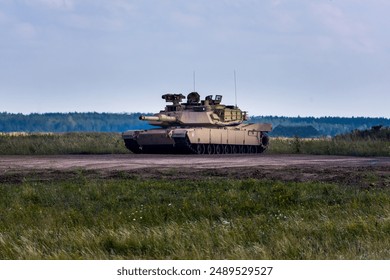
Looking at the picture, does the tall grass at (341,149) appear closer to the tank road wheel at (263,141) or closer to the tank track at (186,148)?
the tank road wheel at (263,141)

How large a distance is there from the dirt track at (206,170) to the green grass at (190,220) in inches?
75.4

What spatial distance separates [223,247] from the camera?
10695 mm

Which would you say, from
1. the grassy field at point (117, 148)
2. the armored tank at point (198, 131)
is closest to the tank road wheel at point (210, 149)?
the armored tank at point (198, 131)

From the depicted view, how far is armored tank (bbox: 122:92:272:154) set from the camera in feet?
123

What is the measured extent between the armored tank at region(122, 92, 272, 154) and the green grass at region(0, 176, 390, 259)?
15.2 meters

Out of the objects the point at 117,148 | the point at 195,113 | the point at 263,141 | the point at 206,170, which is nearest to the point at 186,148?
the point at 195,113

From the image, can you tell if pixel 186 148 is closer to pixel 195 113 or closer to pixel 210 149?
pixel 210 149

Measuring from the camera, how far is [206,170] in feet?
82.1

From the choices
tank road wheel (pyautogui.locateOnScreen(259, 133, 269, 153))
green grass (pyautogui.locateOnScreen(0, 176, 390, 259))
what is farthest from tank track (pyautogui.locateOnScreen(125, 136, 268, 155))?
green grass (pyautogui.locateOnScreen(0, 176, 390, 259))

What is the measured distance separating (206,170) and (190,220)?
10413 millimetres

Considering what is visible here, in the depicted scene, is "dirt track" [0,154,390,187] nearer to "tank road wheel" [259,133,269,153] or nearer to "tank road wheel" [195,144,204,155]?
"tank road wheel" [195,144,204,155]

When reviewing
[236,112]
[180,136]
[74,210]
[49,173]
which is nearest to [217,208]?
[74,210]
